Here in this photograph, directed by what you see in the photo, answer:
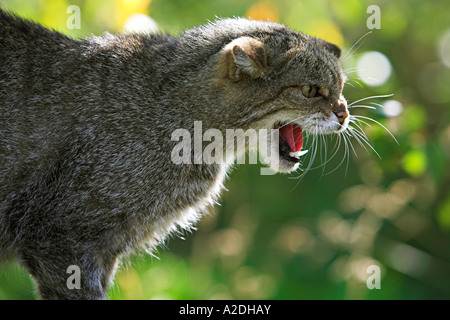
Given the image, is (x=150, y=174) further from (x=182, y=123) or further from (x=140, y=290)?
(x=140, y=290)

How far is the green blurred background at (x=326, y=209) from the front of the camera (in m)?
6.51

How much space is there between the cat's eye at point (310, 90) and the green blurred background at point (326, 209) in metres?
0.97

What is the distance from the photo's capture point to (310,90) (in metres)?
4.71

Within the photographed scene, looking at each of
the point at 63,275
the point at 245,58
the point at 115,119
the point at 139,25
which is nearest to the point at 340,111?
the point at 245,58

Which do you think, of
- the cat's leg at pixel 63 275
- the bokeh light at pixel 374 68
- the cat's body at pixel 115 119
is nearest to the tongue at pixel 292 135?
the cat's body at pixel 115 119

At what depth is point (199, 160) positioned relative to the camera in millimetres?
4730

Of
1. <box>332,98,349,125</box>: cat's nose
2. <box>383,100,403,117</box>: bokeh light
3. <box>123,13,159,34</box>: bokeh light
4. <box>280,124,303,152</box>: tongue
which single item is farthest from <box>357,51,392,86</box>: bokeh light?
<box>123,13,159,34</box>: bokeh light

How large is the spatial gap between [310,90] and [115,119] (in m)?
1.42

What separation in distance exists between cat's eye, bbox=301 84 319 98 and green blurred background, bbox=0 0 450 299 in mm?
973

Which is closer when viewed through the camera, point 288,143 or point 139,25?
point 288,143

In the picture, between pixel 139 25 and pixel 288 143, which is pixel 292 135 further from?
pixel 139 25

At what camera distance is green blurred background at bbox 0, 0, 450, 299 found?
651cm

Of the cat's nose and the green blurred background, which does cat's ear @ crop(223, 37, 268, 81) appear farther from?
the green blurred background

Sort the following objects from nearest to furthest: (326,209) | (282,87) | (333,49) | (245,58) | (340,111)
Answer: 1. (245,58)
2. (282,87)
3. (340,111)
4. (333,49)
5. (326,209)
